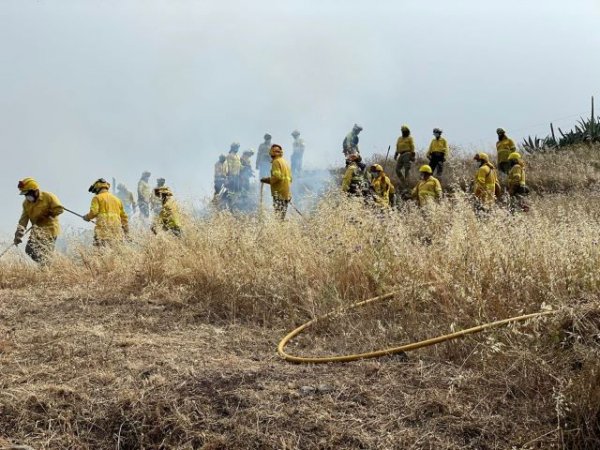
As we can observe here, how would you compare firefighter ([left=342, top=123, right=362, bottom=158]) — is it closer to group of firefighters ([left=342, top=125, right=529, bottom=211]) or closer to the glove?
group of firefighters ([left=342, top=125, right=529, bottom=211])

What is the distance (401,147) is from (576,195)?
481cm

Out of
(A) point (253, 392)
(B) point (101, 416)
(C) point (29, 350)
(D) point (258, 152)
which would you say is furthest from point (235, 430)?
(D) point (258, 152)

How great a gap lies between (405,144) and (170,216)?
931 cm

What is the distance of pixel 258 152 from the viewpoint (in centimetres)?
2069

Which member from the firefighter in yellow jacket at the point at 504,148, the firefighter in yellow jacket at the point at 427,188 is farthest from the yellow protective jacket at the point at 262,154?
the firefighter in yellow jacket at the point at 427,188

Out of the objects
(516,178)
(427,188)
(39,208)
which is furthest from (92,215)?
(516,178)

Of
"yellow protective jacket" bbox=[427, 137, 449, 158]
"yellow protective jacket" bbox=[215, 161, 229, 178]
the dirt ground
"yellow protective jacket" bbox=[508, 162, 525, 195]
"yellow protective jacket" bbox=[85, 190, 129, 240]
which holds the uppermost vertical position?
"yellow protective jacket" bbox=[215, 161, 229, 178]

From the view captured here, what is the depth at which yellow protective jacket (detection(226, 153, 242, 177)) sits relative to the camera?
65.6 feet

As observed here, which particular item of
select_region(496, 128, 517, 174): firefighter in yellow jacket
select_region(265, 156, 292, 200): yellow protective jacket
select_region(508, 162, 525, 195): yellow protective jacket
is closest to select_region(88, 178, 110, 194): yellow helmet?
select_region(265, 156, 292, 200): yellow protective jacket

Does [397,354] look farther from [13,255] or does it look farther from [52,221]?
[52,221]

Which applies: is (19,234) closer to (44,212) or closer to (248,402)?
(44,212)

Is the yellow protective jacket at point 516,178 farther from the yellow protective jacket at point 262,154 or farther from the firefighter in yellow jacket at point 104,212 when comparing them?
the yellow protective jacket at point 262,154

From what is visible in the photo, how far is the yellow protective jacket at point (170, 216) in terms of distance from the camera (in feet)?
26.6

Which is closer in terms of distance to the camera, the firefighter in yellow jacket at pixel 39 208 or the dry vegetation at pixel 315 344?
the dry vegetation at pixel 315 344
